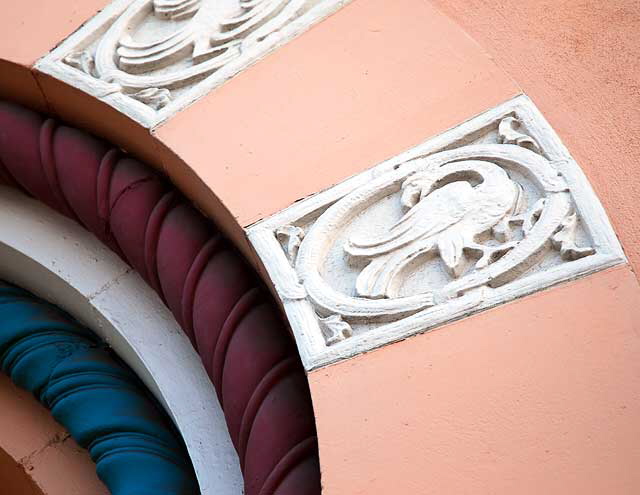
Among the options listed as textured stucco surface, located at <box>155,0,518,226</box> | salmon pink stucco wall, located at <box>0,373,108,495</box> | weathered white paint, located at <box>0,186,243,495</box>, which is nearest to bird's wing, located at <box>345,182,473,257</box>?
textured stucco surface, located at <box>155,0,518,226</box>

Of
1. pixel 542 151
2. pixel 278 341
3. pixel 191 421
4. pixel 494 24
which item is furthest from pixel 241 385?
pixel 494 24

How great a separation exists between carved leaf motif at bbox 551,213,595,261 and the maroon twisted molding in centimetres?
37

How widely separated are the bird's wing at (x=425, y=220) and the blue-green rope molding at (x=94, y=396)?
0.50 meters

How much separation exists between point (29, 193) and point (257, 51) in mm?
515

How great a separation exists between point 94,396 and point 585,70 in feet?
2.94

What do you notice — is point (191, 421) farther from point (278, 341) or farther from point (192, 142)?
point (192, 142)

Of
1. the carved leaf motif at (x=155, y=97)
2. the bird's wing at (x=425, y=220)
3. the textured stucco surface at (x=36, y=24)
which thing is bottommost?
the bird's wing at (x=425, y=220)

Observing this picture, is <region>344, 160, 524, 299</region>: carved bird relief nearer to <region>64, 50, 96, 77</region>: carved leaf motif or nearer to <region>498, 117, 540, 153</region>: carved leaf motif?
<region>498, 117, 540, 153</region>: carved leaf motif

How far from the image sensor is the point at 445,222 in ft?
4.65

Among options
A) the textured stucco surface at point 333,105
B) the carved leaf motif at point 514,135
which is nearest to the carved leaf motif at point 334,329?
the textured stucco surface at point 333,105

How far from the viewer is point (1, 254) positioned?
1.96 metres

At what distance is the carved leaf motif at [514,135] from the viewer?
1465mm

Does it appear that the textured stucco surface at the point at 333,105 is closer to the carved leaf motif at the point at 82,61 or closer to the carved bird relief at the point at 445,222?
the carved bird relief at the point at 445,222

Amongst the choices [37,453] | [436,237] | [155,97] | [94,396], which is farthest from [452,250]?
[37,453]
